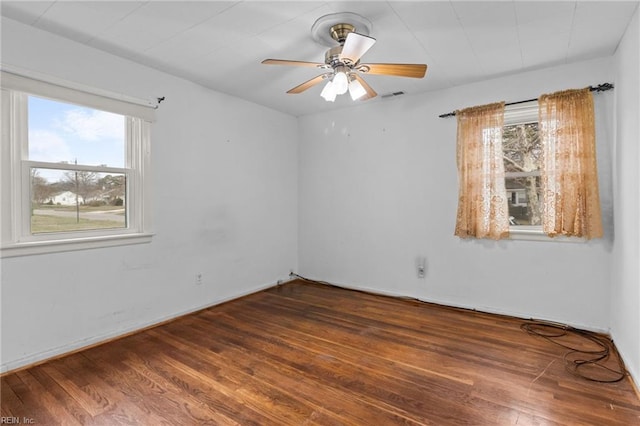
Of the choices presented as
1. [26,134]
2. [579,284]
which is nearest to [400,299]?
[579,284]

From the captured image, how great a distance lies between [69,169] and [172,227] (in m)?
1.00

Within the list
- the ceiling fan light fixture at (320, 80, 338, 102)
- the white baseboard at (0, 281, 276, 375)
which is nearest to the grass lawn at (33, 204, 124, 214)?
the white baseboard at (0, 281, 276, 375)

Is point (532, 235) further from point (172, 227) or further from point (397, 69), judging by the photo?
point (172, 227)

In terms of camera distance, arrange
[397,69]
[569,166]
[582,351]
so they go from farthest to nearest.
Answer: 1. [569,166]
2. [582,351]
3. [397,69]

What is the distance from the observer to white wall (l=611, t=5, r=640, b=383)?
2100 mm

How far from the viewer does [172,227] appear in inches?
129

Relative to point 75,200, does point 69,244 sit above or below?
below

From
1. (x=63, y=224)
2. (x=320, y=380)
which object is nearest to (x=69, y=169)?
(x=63, y=224)

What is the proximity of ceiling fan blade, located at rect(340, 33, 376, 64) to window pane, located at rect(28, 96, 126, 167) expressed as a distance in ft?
7.14

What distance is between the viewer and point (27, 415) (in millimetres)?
1796

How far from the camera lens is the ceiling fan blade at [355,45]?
6.21ft

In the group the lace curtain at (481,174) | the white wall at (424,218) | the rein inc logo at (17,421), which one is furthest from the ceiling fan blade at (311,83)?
the rein inc logo at (17,421)

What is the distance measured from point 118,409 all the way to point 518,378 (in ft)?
8.38

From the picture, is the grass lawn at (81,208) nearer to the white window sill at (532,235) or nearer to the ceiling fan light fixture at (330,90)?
the ceiling fan light fixture at (330,90)
